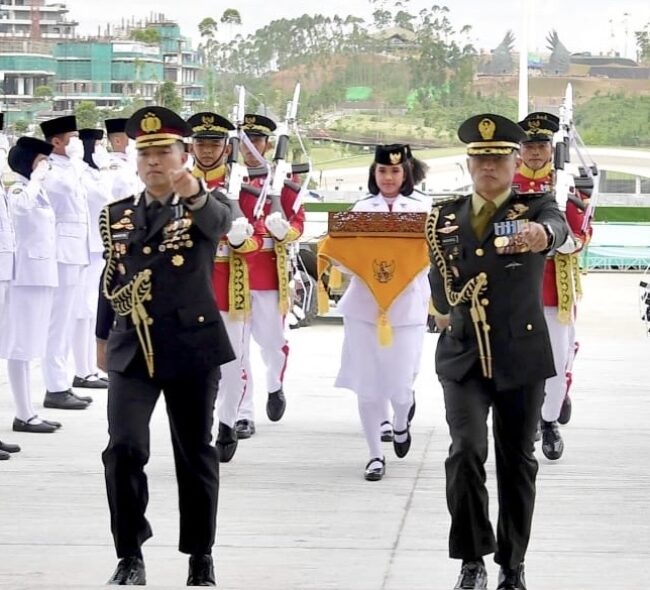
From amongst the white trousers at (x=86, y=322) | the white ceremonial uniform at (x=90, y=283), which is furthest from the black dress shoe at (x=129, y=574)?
the white ceremonial uniform at (x=90, y=283)

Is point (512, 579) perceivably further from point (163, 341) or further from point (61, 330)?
Answer: point (61, 330)

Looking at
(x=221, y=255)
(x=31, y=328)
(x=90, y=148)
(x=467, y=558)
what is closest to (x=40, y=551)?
(x=467, y=558)

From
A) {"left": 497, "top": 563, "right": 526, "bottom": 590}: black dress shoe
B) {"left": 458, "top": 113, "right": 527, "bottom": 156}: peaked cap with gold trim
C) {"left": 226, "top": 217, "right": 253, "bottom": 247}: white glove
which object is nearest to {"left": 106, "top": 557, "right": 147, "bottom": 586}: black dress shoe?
{"left": 497, "top": 563, "right": 526, "bottom": 590}: black dress shoe

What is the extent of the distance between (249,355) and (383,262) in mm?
1661

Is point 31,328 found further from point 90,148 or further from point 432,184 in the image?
point 432,184

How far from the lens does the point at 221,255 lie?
9.29 meters

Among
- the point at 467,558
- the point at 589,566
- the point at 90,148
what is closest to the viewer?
the point at 467,558

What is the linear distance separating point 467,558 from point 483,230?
1.20m

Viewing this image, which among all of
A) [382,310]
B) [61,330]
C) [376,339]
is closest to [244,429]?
[376,339]

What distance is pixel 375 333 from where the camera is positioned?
898 cm

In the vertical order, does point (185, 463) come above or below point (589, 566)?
above

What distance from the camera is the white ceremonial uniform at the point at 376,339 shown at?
29.3 feet

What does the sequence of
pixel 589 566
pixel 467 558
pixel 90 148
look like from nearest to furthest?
1. pixel 467 558
2. pixel 589 566
3. pixel 90 148

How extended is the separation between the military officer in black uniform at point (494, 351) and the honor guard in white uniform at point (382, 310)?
8.55 ft
